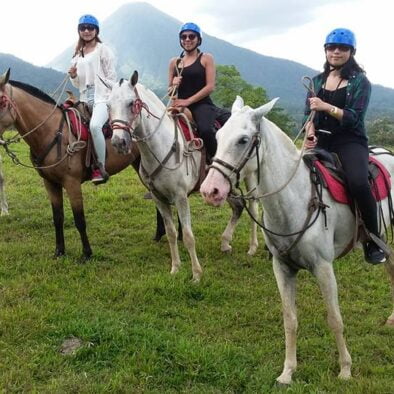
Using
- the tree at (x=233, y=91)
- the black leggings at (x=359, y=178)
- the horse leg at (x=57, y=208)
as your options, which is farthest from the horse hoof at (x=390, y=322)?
the tree at (x=233, y=91)

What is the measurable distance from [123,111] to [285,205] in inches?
104

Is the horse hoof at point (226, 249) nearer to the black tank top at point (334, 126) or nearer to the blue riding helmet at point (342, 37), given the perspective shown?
the black tank top at point (334, 126)

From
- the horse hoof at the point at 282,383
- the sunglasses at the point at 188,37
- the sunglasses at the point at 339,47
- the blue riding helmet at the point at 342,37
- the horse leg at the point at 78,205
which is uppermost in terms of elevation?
the sunglasses at the point at 188,37

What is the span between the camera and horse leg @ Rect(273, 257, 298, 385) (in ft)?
13.3

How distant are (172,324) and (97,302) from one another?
104 centimetres

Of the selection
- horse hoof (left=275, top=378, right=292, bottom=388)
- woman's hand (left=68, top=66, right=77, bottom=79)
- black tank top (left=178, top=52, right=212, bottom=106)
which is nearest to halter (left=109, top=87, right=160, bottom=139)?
black tank top (left=178, top=52, right=212, bottom=106)

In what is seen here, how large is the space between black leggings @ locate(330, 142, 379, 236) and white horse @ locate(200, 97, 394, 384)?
0.50 feet

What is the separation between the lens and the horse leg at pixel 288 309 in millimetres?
4043

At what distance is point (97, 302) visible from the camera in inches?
215

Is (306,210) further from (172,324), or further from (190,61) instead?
(190,61)

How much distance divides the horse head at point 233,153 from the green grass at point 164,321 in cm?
183

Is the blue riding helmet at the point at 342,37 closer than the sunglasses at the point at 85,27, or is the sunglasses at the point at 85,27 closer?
the blue riding helmet at the point at 342,37

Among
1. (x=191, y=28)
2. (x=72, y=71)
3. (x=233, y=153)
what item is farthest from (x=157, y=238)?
(x=233, y=153)

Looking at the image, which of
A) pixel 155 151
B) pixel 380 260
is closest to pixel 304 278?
pixel 380 260
